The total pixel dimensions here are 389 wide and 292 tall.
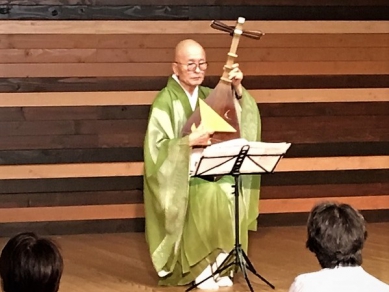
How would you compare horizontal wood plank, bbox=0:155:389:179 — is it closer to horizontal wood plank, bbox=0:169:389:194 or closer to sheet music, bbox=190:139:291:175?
horizontal wood plank, bbox=0:169:389:194

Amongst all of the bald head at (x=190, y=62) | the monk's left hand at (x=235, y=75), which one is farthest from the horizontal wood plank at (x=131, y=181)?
the monk's left hand at (x=235, y=75)

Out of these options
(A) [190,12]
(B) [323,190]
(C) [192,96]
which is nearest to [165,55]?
(A) [190,12]

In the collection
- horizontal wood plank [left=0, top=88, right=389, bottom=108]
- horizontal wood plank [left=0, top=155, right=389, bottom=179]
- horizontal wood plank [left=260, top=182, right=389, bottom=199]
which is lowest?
horizontal wood plank [left=260, top=182, right=389, bottom=199]

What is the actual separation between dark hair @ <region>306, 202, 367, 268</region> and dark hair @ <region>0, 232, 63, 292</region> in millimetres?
831

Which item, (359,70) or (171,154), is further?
(359,70)

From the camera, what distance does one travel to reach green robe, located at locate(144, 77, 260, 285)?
4.39 metres

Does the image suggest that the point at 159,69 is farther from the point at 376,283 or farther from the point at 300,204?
the point at 376,283

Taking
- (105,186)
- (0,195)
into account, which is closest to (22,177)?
(0,195)

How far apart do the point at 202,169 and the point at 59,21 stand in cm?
198

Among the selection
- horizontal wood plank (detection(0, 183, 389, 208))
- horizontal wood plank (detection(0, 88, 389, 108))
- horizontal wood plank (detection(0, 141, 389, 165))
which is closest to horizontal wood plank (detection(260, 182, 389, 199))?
horizontal wood plank (detection(0, 183, 389, 208))

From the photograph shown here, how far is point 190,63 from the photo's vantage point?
14.5 feet

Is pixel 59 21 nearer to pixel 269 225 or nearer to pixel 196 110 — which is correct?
pixel 196 110

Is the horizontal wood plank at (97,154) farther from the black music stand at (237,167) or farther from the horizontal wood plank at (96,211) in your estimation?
the black music stand at (237,167)

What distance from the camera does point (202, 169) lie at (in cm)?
405
